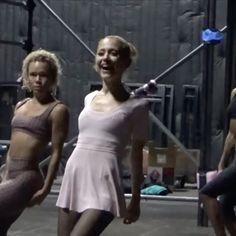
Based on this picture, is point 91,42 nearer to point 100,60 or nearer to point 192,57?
point 192,57

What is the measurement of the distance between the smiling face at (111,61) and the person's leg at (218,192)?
2.32 meters

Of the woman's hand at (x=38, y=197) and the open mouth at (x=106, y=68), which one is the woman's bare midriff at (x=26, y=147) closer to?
the woman's hand at (x=38, y=197)

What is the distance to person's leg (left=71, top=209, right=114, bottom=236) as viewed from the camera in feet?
16.9

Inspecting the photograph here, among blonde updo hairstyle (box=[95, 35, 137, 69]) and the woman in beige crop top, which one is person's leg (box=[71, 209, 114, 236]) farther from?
blonde updo hairstyle (box=[95, 35, 137, 69])

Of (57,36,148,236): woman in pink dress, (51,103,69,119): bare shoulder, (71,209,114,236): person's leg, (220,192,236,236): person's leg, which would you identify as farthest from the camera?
(220,192,236,236): person's leg

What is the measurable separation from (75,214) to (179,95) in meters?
7.82

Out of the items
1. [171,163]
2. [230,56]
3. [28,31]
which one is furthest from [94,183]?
[28,31]

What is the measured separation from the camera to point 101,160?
17.3 ft

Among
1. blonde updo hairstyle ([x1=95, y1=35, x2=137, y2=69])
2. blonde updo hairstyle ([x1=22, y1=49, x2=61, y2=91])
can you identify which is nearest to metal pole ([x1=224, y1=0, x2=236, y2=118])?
blonde updo hairstyle ([x1=22, y1=49, x2=61, y2=91])

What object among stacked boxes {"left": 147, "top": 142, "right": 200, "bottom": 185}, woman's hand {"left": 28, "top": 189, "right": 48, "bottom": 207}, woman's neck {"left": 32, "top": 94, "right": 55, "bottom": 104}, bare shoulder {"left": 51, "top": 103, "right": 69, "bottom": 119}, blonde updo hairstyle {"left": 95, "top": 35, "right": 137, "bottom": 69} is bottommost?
stacked boxes {"left": 147, "top": 142, "right": 200, "bottom": 185}

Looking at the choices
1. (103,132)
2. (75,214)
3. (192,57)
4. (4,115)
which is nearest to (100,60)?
(103,132)

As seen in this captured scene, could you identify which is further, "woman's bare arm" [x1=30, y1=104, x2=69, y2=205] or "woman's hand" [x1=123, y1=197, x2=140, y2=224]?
"woman's bare arm" [x1=30, y1=104, x2=69, y2=205]

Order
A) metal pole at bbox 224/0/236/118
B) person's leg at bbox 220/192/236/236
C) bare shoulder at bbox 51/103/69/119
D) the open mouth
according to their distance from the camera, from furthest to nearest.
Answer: metal pole at bbox 224/0/236/118 < person's leg at bbox 220/192/236/236 < bare shoulder at bbox 51/103/69/119 < the open mouth

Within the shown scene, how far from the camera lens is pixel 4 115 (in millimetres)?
13664
